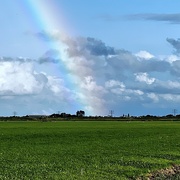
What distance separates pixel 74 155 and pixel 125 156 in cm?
378

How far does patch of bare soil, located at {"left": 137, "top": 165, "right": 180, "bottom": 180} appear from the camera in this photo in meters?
25.7

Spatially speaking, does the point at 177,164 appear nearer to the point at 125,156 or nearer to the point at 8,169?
the point at 125,156

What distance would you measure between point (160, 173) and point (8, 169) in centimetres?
912

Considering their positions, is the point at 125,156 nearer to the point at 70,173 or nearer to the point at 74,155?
the point at 74,155

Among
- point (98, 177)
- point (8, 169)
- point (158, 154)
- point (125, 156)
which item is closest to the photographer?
point (98, 177)

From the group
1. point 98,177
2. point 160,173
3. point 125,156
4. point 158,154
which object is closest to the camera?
point 98,177

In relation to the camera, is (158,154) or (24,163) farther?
(158,154)

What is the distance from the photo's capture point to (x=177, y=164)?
30.6 m

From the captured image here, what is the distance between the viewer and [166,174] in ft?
89.2

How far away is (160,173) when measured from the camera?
26984mm

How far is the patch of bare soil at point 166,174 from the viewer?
25734 mm

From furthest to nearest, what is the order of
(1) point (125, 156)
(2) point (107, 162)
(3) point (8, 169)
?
(1) point (125, 156) < (2) point (107, 162) < (3) point (8, 169)

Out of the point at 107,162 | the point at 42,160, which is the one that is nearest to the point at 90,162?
the point at 107,162

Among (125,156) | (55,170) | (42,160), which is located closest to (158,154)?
(125,156)
